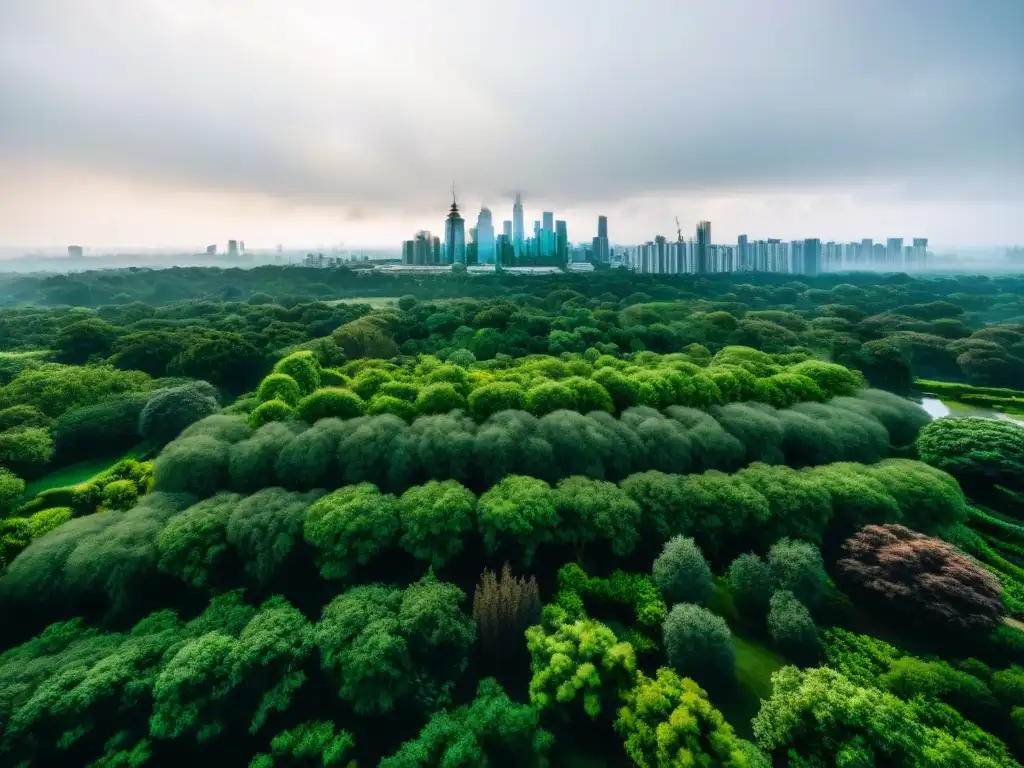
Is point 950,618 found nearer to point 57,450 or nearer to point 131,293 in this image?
point 57,450

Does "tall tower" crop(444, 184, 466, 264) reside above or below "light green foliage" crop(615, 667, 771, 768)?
above

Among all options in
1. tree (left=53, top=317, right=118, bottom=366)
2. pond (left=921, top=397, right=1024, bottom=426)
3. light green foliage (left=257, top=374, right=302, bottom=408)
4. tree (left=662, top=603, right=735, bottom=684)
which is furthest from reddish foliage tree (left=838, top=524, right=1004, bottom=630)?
tree (left=53, top=317, right=118, bottom=366)

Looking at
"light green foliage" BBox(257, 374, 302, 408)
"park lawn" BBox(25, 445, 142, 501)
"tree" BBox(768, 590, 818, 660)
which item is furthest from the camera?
"light green foliage" BBox(257, 374, 302, 408)

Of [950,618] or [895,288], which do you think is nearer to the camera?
[950,618]

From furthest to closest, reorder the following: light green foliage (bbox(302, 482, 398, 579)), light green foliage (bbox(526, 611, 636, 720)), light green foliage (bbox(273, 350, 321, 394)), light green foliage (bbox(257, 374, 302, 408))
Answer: light green foliage (bbox(273, 350, 321, 394)) → light green foliage (bbox(257, 374, 302, 408)) → light green foliage (bbox(302, 482, 398, 579)) → light green foliage (bbox(526, 611, 636, 720))

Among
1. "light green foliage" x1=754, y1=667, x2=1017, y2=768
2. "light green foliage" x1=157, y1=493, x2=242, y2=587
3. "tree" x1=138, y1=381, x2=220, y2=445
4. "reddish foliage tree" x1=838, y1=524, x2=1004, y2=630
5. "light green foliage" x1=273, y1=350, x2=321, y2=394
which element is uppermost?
"light green foliage" x1=273, y1=350, x2=321, y2=394

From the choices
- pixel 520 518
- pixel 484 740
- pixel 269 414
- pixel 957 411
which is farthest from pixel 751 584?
pixel 957 411

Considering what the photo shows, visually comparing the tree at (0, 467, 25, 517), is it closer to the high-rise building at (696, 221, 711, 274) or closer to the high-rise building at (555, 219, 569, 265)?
the high-rise building at (555, 219, 569, 265)

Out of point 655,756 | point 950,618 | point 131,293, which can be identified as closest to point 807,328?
point 950,618
